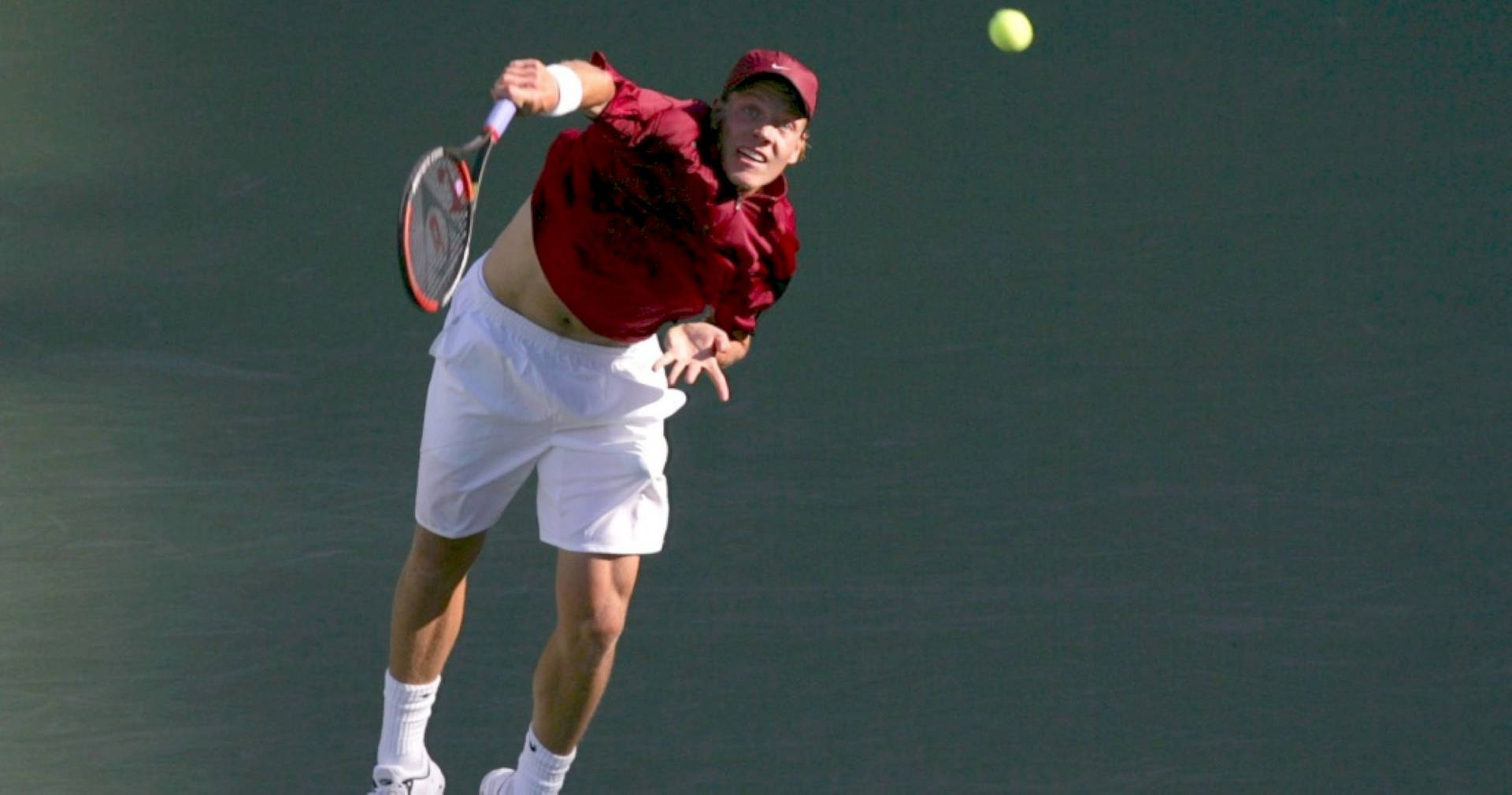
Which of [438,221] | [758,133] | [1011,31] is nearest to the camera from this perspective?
[758,133]

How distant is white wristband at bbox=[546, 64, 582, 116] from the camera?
363 cm

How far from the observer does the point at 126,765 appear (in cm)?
418

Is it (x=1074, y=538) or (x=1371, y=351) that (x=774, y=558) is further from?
(x=1371, y=351)

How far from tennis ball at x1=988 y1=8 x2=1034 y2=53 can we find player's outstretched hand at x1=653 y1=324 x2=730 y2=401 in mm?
2685

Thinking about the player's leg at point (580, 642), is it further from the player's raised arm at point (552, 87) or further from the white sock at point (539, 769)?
the player's raised arm at point (552, 87)

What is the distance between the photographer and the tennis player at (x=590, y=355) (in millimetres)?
3908

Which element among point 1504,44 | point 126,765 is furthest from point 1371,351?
point 126,765

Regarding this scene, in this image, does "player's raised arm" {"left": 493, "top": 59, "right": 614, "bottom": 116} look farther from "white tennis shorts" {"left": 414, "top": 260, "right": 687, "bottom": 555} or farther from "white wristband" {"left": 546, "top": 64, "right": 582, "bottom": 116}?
"white tennis shorts" {"left": 414, "top": 260, "right": 687, "bottom": 555}

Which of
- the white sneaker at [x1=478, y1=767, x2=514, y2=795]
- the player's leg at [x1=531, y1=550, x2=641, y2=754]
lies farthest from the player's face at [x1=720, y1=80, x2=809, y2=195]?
the white sneaker at [x1=478, y1=767, x2=514, y2=795]

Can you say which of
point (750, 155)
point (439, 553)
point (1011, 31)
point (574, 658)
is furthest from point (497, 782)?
point (1011, 31)

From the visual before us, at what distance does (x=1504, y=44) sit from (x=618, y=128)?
139 inches

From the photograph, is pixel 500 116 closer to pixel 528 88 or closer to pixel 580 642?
pixel 528 88

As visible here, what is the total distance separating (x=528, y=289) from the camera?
4.06 meters

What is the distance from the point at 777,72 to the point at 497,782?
1363 millimetres
